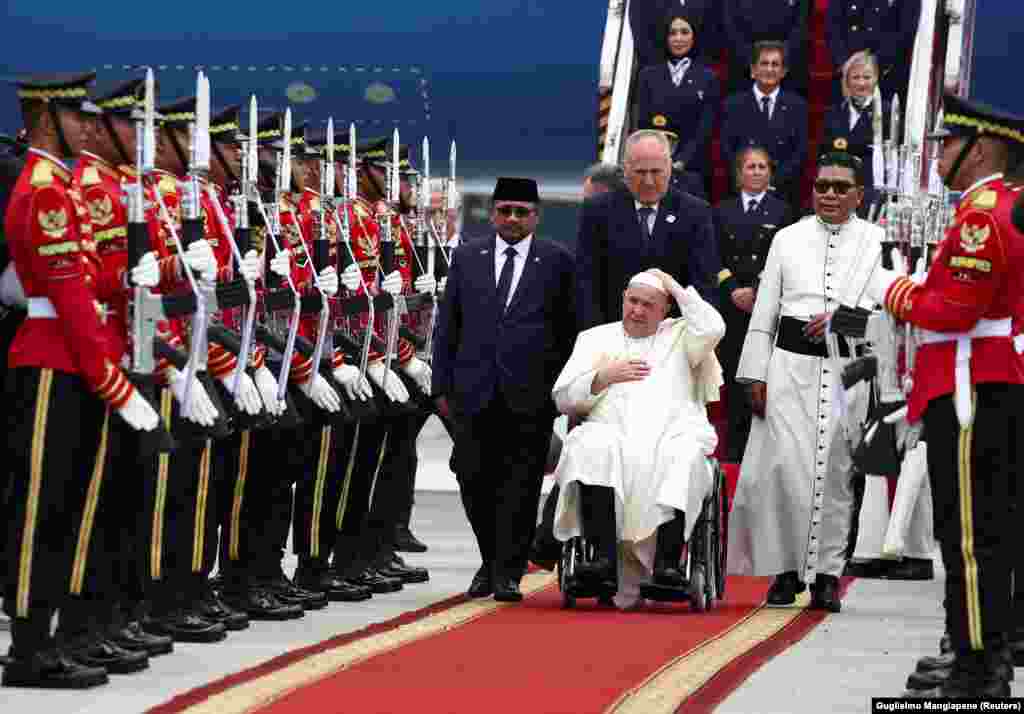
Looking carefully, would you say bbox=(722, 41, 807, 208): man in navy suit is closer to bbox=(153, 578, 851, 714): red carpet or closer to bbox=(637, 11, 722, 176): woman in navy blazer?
bbox=(637, 11, 722, 176): woman in navy blazer

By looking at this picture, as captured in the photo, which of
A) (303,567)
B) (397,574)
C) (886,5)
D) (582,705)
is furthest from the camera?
(886,5)

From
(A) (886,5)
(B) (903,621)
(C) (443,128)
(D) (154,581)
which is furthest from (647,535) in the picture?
(C) (443,128)

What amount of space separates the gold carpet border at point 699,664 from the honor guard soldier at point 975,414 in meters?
0.72

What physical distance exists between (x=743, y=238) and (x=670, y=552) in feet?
11.2

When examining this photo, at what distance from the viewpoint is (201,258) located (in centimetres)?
791

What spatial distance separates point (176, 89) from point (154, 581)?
14.0 m

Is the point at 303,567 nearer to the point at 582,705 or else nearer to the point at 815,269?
the point at 815,269

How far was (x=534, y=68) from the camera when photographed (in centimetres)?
2200

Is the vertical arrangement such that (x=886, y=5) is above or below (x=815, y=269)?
above

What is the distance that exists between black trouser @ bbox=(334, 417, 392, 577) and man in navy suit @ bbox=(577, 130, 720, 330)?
3.24 ft

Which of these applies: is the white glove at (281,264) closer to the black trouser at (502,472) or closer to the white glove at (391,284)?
the white glove at (391,284)

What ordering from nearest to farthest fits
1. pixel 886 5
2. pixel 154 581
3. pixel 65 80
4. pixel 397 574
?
pixel 65 80 < pixel 154 581 < pixel 397 574 < pixel 886 5

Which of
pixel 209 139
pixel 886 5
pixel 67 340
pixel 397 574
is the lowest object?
pixel 397 574

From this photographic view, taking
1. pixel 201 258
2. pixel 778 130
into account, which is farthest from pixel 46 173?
pixel 778 130
